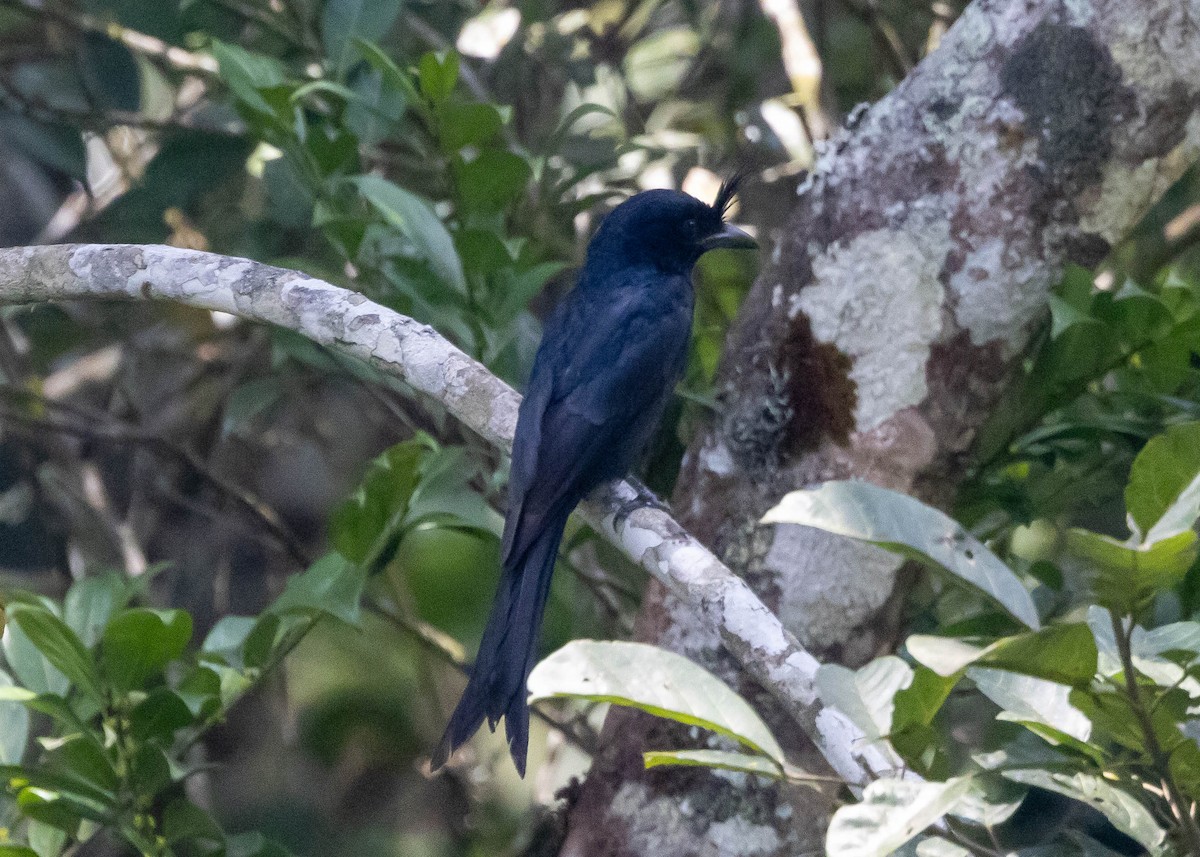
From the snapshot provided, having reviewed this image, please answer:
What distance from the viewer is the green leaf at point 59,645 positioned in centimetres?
215

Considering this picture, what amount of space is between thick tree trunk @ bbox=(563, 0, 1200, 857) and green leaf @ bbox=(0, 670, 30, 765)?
1029 millimetres

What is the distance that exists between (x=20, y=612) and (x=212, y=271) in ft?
2.36

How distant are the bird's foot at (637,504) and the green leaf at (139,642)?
31.6 inches

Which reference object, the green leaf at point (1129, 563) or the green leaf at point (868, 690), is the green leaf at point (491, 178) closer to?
the green leaf at point (868, 690)

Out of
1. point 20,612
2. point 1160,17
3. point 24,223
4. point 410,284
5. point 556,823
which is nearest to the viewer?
point 20,612

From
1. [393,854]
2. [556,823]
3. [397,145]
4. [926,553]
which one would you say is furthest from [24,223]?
[926,553]

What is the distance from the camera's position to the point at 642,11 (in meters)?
4.79

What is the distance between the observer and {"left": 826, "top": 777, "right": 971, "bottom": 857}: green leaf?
1130 mm

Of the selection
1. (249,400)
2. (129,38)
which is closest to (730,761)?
(249,400)

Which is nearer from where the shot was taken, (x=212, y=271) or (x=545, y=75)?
(x=212, y=271)

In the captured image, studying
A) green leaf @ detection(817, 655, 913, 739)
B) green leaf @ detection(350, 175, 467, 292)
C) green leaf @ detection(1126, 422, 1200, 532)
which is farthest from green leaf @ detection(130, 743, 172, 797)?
green leaf @ detection(1126, 422, 1200, 532)

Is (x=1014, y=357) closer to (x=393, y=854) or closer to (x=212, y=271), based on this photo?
(x=212, y=271)

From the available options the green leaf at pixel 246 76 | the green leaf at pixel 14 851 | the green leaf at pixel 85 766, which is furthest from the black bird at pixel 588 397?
the green leaf at pixel 246 76

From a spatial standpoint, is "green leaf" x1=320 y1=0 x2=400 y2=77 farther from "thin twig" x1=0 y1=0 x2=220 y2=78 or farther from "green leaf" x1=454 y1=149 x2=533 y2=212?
"thin twig" x1=0 y1=0 x2=220 y2=78
